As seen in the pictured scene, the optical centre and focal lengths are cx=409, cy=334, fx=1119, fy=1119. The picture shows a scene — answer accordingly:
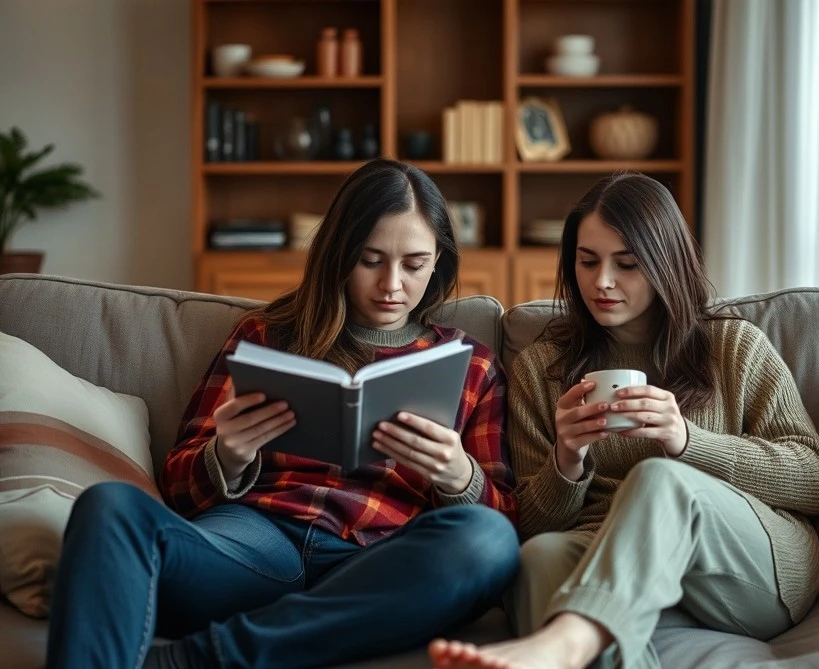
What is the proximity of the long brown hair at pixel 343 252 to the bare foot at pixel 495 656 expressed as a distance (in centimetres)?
67

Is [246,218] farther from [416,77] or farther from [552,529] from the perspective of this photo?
[552,529]

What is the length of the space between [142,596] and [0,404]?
1.70 ft

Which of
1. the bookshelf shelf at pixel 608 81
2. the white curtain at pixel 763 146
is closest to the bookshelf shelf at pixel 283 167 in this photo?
the bookshelf shelf at pixel 608 81

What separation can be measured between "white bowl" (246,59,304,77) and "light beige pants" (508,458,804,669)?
318 cm

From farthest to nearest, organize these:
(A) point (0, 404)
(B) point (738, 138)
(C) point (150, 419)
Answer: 1. (B) point (738, 138)
2. (C) point (150, 419)
3. (A) point (0, 404)

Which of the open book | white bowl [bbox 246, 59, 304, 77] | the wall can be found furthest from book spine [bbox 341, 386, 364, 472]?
the wall

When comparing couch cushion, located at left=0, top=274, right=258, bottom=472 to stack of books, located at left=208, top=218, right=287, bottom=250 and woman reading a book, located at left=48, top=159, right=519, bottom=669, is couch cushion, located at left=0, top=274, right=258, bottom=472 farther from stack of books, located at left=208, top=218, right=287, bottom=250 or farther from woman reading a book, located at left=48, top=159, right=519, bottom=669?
stack of books, located at left=208, top=218, right=287, bottom=250

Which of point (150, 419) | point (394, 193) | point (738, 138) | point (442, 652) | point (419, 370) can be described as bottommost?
point (442, 652)

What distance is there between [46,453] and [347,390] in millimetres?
562

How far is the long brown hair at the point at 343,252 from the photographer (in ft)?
6.24

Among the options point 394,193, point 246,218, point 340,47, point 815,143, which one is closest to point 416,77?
point 340,47

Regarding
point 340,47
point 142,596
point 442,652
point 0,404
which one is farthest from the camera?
point 340,47

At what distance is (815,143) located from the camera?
148 inches

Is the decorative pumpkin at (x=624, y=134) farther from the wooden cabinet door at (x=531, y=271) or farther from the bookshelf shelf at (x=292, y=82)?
the bookshelf shelf at (x=292, y=82)
